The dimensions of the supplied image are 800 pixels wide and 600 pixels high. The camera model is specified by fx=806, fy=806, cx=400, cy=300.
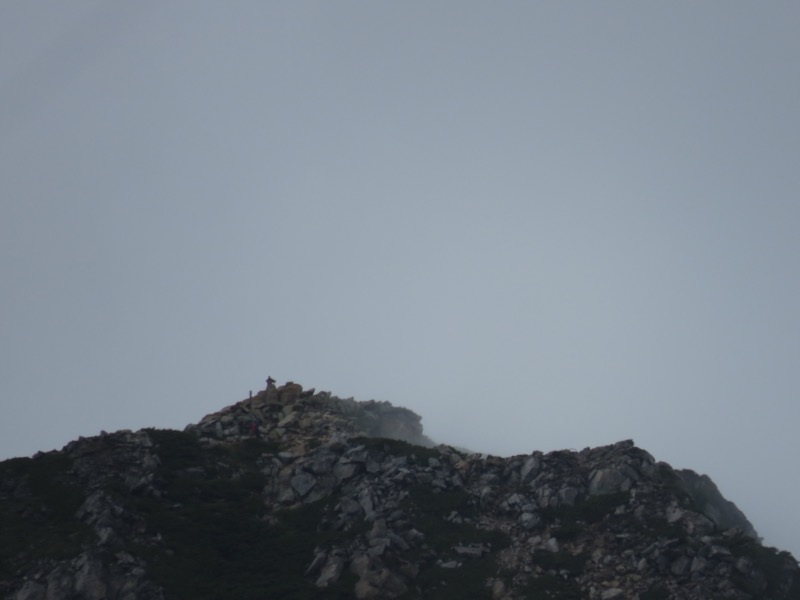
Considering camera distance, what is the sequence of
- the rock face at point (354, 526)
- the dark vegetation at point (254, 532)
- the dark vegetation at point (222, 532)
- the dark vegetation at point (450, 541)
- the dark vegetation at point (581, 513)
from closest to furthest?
the rock face at point (354, 526) → the dark vegetation at point (254, 532) → the dark vegetation at point (450, 541) → the dark vegetation at point (222, 532) → the dark vegetation at point (581, 513)

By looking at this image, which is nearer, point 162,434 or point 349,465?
point 349,465

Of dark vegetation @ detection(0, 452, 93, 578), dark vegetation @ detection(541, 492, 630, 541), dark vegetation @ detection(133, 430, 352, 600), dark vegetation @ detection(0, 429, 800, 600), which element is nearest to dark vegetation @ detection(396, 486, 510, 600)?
dark vegetation @ detection(0, 429, 800, 600)

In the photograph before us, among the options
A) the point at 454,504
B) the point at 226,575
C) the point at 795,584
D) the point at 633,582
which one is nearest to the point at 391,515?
the point at 454,504

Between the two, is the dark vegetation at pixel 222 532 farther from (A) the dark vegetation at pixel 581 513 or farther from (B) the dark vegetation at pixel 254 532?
(A) the dark vegetation at pixel 581 513

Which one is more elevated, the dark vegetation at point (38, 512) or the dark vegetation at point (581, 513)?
the dark vegetation at point (581, 513)

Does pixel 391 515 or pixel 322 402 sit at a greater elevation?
pixel 322 402

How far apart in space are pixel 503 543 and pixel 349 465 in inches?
583

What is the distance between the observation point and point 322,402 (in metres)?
84.4

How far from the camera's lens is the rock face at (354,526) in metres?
53.3

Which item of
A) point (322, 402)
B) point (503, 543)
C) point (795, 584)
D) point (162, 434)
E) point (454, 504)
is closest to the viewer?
point (795, 584)

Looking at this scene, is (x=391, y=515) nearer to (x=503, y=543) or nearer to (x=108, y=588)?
(x=503, y=543)

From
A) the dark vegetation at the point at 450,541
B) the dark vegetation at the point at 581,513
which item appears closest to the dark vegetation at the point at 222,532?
the dark vegetation at the point at 450,541

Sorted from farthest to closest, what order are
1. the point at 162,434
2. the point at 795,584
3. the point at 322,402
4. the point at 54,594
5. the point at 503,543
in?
the point at 322,402
the point at 162,434
the point at 503,543
the point at 795,584
the point at 54,594

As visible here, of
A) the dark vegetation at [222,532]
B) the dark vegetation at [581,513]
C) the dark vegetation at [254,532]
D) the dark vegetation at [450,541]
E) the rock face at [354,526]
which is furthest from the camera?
the dark vegetation at [581,513]
